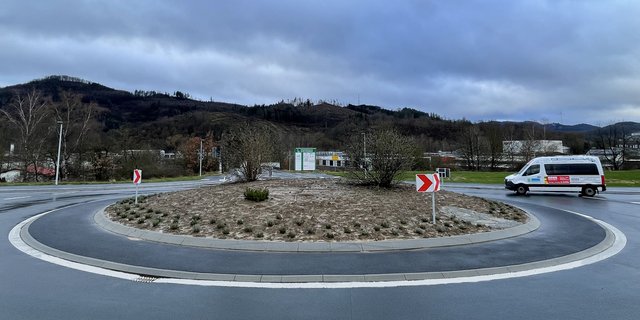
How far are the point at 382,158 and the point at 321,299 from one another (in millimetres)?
10124

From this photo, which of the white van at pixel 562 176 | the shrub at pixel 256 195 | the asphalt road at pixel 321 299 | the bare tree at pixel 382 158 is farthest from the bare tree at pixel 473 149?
the asphalt road at pixel 321 299

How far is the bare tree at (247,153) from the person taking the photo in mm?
18766

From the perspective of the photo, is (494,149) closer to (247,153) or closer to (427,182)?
(247,153)

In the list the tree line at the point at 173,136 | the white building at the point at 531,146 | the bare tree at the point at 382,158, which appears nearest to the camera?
the bare tree at the point at 382,158

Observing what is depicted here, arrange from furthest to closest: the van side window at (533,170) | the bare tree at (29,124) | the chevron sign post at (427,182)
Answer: the bare tree at (29,124), the van side window at (533,170), the chevron sign post at (427,182)

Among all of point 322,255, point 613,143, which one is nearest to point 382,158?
point 322,255

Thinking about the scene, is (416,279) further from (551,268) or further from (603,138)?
(603,138)

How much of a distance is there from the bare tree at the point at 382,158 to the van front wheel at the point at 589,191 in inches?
554

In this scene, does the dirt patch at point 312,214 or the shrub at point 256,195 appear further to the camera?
the shrub at point 256,195

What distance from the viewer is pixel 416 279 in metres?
6.59

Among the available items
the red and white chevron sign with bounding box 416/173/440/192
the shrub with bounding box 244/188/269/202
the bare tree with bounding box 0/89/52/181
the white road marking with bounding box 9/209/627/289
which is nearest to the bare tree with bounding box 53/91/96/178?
the bare tree with bounding box 0/89/52/181

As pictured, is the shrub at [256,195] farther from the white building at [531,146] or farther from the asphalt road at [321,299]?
the white building at [531,146]

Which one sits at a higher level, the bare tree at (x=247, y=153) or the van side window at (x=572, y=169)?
the bare tree at (x=247, y=153)

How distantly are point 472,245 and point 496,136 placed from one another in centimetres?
7074
